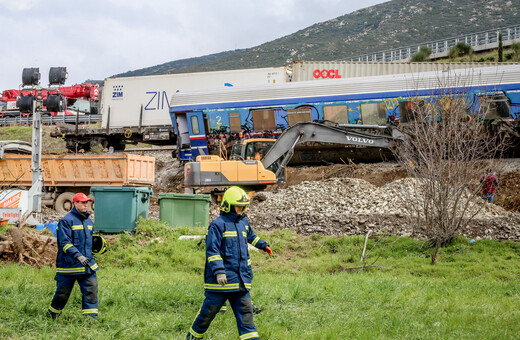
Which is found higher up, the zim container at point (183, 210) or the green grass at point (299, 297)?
the zim container at point (183, 210)

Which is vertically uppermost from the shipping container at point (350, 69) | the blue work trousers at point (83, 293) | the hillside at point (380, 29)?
the hillside at point (380, 29)

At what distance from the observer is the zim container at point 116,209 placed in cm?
1384

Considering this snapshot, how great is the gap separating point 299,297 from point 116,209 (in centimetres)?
692

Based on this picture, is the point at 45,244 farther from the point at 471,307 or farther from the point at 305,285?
the point at 471,307

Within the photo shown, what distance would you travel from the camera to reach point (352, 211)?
16.9m

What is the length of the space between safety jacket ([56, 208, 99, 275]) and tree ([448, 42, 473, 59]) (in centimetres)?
5204

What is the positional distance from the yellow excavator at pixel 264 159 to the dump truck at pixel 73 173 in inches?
73.5

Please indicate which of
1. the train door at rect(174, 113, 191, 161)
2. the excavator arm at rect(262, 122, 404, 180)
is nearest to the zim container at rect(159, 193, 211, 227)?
the excavator arm at rect(262, 122, 404, 180)

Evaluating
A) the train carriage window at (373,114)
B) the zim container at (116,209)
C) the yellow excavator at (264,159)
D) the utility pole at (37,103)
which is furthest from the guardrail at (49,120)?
the zim container at (116,209)

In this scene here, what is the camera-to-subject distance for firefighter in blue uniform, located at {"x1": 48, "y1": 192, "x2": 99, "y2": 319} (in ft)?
23.2

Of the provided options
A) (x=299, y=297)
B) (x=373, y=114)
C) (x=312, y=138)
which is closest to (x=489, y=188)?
(x=312, y=138)

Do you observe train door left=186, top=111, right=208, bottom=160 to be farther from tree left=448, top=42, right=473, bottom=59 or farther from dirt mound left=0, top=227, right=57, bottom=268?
tree left=448, top=42, right=473, bottom=59

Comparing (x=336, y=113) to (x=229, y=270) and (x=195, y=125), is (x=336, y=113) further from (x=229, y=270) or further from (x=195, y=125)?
(x=229, y=270)

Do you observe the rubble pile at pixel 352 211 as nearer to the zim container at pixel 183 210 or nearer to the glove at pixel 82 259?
the zim container at pixel 183 210
